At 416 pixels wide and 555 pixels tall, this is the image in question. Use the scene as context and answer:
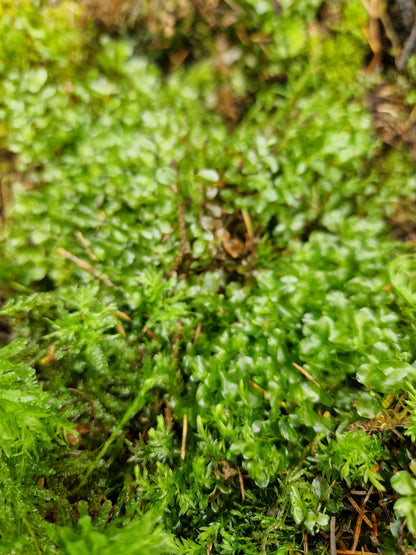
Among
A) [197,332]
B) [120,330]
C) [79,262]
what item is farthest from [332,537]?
[79,262]

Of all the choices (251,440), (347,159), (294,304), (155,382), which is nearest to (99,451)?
(155,382)

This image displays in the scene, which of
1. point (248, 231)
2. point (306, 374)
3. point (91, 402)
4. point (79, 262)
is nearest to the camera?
point (306, 374)

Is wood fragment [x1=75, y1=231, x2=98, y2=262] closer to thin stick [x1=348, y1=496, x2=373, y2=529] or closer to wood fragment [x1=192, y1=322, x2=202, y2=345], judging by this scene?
wood fragment [x1=192, y1=322, x2=202, y2=345]

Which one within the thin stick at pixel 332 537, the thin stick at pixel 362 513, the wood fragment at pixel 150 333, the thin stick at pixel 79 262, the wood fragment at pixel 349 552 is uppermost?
the thin stick at pixel 79 262

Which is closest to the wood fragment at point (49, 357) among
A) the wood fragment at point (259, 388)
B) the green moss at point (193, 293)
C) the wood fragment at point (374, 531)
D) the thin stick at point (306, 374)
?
the green moss at point (193, 293)

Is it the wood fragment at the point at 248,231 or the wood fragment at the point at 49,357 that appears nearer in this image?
the wood fragment at the point at 49,357

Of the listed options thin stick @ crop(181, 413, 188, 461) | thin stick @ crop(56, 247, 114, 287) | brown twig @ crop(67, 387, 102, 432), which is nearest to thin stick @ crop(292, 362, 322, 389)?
thin stick @ crop(181, 413, 188, 461)

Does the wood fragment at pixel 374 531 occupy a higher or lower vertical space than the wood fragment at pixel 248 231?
lower

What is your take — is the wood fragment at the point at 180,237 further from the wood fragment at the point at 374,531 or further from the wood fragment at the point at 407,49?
the wood fragment at the point at 407,49

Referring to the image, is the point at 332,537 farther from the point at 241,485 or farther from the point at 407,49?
the point at 407,49

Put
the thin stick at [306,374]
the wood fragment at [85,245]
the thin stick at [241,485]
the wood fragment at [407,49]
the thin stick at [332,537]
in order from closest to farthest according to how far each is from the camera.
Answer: the thin stick at [332,537] < the thin stick at [241,485] < the thin stick at [306,374] < the wood fragment at [85,245] < the wood fragment at [407,49]

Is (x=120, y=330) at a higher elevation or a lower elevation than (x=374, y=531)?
higher
